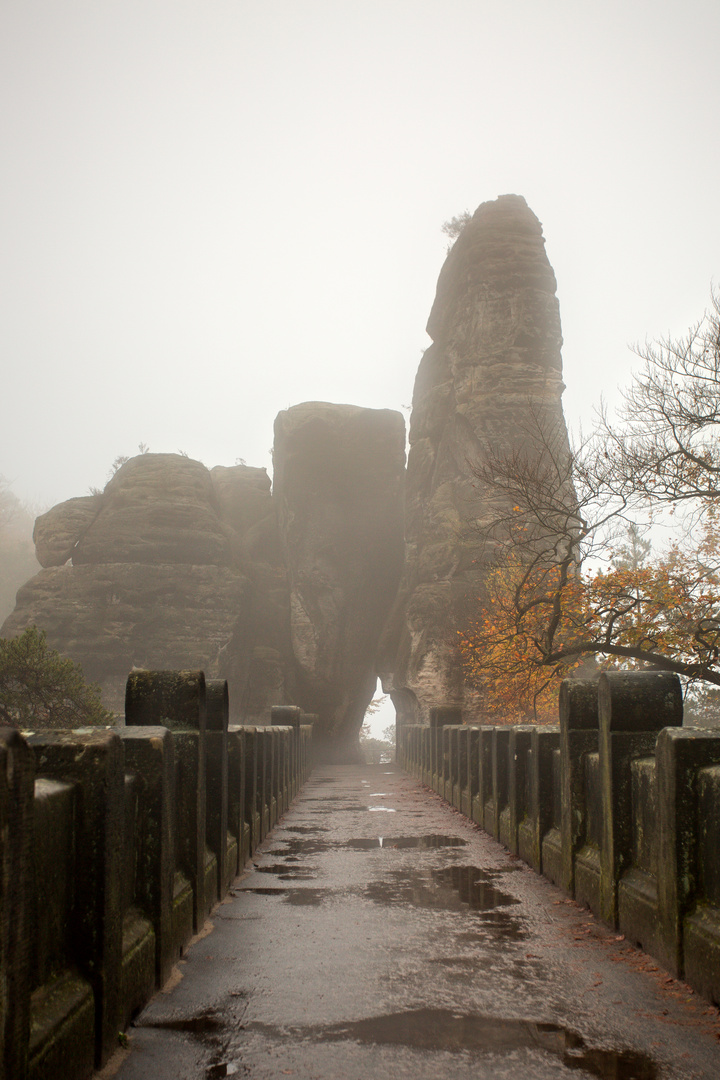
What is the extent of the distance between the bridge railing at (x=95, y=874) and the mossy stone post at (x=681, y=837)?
2596mm

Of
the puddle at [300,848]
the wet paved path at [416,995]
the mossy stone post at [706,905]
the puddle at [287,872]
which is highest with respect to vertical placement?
the mossy stone post at [706,905]

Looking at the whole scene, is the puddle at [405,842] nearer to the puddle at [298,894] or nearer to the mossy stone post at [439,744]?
the puddle at [298,894]

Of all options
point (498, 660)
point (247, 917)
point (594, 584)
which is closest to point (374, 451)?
point (498, 660)

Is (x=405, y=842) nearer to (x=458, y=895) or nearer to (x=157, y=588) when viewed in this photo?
(x=458, y=895)

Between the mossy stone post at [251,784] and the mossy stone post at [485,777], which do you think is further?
the mossy stone post at [485,777]

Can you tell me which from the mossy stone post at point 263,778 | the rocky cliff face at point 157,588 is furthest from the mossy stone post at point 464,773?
the rocky cliff face at point 157,588

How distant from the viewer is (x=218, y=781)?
6.52m

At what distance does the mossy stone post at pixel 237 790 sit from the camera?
293 inches

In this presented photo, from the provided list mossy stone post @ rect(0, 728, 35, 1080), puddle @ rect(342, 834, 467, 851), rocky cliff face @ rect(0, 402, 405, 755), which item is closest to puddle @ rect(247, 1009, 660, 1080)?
mossy stone post @ rect(0, 728, 35, 1080)

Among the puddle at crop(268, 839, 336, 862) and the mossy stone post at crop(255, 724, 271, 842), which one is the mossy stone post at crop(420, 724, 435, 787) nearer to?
the mossy stone post at crop(255, 724, 271, 842)

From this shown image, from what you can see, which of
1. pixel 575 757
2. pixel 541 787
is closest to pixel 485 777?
pixel 541 787

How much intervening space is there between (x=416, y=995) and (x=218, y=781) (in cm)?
294

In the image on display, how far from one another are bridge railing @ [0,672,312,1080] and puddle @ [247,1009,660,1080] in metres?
0.81

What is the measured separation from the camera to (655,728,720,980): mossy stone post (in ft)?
13.5
